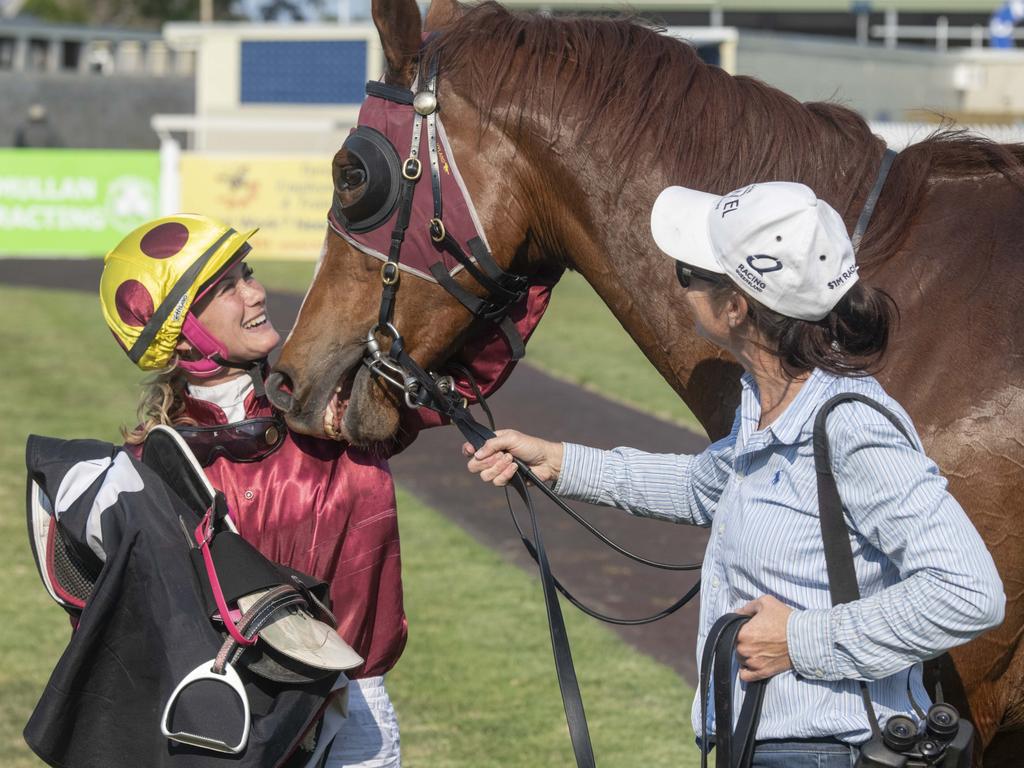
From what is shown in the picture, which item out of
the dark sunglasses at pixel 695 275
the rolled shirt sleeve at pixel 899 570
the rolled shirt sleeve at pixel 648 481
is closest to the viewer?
the rolled shirt sleeve at pixel 899 570

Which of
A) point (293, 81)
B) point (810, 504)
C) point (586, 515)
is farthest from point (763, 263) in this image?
point (293, 81)

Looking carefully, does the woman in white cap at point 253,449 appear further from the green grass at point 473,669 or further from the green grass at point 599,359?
the green grass at point 599,359

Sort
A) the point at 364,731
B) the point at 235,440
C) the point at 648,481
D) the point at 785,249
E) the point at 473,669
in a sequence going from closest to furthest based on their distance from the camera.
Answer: the point at 785,249, the point at 648,481, the point at 235,440, the point at 364,731, the point at 473,669

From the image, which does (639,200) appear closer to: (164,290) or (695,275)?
(695,275)

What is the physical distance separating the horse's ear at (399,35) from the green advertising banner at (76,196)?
15.1 metres

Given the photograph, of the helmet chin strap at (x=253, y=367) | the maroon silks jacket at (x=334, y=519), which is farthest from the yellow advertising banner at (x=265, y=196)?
the maroon silks jacket at (x=334, y=519)

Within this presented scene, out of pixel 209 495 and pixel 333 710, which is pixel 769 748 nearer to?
pixel 333 710

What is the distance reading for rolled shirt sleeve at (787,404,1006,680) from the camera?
177 cm

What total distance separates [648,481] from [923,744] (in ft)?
2.57

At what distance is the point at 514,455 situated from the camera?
263 cm

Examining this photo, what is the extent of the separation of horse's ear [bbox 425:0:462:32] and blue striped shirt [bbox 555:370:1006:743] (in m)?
1.10

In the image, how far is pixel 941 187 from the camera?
95.7 inches

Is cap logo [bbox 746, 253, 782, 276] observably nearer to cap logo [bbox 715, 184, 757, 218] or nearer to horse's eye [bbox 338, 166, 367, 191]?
cap logo [bbox 715, 184, 757, 218]

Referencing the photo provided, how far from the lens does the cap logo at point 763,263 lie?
6.16 ft
